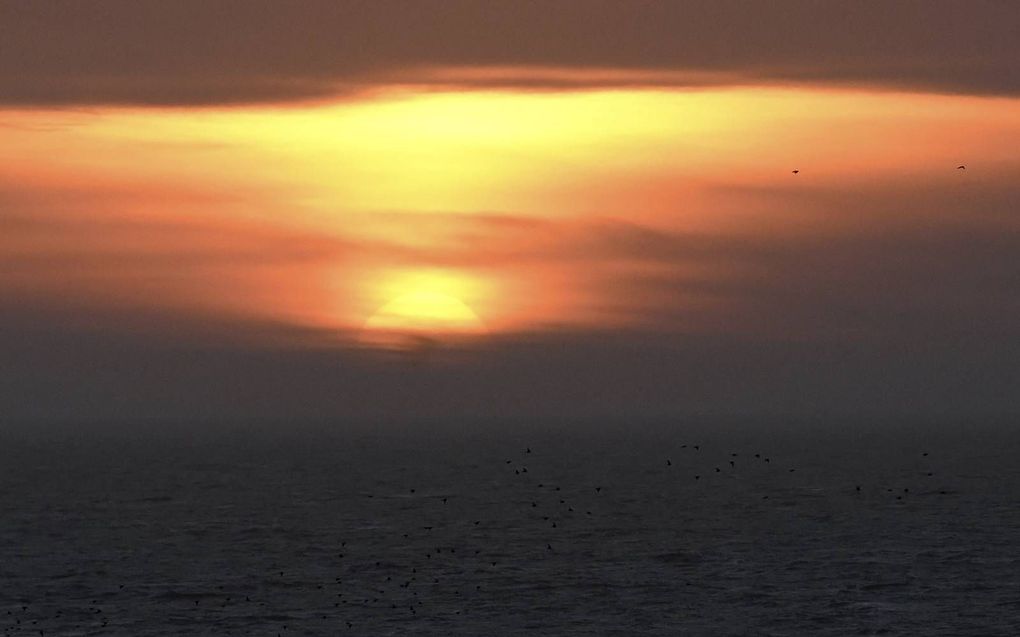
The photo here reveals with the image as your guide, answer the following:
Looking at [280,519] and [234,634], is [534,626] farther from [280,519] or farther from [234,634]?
[280,519]

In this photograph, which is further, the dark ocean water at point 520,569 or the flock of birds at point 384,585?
the flock of birds at point 384,585

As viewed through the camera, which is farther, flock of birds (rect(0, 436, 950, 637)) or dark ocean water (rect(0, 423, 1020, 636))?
flock of birds (rect(0, 436, 950, 637))

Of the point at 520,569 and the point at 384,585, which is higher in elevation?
the point at 520,569

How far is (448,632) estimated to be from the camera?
310 ft

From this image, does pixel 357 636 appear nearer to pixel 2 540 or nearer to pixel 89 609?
pixel 89 609

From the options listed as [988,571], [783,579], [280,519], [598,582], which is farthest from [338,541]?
[988,571]

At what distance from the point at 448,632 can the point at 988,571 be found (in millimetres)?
44725

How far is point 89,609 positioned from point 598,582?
3539 centimetres

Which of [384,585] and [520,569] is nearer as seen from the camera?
[384,585]

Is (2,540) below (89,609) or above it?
above

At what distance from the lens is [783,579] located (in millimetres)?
114750

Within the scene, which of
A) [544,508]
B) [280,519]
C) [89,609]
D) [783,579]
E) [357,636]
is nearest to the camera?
[357,636]

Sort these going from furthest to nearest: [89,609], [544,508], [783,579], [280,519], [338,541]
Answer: [544,508], [280,519], [338,541], [783,579], [89,609]

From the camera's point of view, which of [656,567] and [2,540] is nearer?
[656,567]
